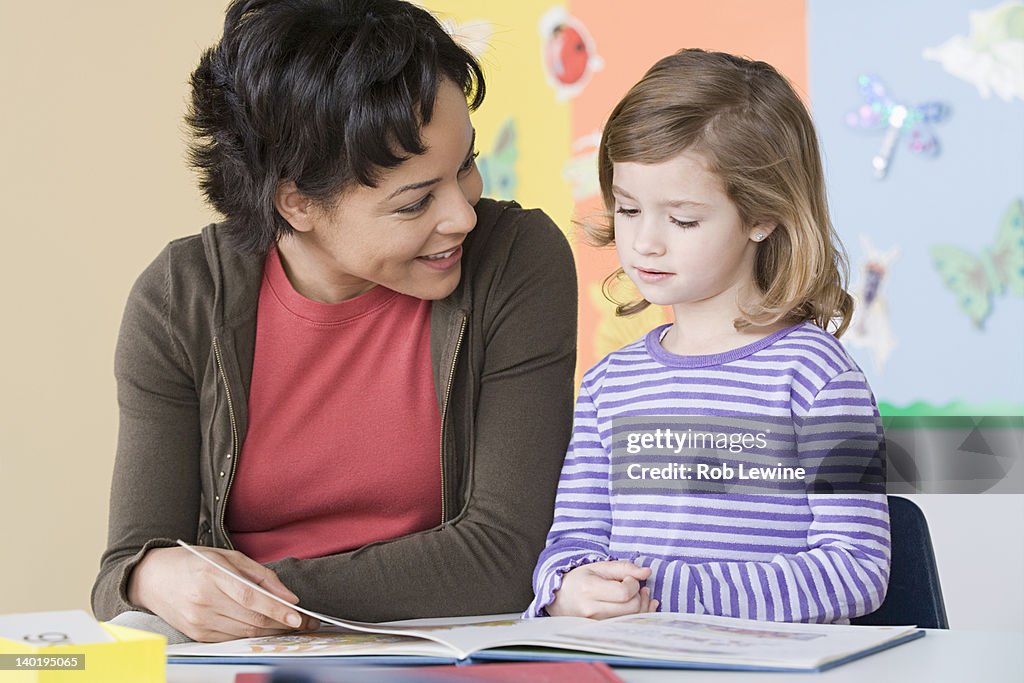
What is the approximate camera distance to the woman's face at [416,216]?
124 cm

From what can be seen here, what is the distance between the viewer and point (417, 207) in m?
1.26

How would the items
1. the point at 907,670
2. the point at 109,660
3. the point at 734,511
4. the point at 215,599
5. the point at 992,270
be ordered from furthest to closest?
the point at 992,270 < the point at 734,511 < the point at 215,599 < the point at 907,670 < the point at 109,660

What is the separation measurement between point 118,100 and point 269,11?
174 cm

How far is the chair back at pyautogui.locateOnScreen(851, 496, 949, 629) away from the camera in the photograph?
110 cm

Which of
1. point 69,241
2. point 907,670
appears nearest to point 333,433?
point 907,670

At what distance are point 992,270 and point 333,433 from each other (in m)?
1.81

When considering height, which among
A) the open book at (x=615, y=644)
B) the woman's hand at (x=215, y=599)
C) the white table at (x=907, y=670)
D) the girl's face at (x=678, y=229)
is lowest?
the white table at (x=907, y=670)

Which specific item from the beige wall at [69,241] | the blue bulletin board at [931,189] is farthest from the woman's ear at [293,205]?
the blue bulletin board at [931,189]

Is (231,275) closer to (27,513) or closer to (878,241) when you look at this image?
(27,513)

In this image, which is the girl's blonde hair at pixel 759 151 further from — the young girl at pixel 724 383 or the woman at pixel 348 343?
the woman at pixel 348 343

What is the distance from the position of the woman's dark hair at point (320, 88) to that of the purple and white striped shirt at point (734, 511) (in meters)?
0.35

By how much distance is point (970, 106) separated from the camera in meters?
2.62

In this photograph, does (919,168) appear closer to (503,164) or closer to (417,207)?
(503,164)

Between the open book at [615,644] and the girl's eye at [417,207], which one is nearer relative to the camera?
the open book at [615,644]
